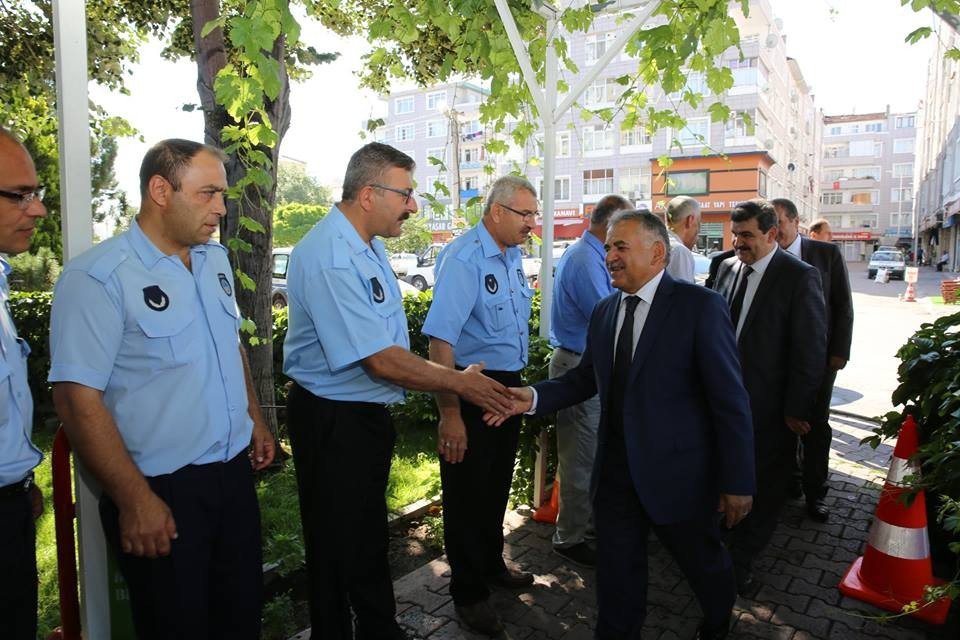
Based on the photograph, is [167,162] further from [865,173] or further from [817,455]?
[865,173]

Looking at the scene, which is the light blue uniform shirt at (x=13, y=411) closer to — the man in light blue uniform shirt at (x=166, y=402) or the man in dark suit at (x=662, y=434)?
the man in light blue uniform shirt at (x=166, y=402)

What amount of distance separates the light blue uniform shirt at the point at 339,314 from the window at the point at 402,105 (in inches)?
2177

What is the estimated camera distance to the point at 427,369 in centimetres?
265

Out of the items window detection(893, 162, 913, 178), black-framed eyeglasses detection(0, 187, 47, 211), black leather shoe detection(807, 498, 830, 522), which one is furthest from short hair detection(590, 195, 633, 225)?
window detection(893, 162, 913, 178)

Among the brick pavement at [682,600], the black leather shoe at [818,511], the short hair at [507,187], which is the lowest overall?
the brick pavement at [682,600]

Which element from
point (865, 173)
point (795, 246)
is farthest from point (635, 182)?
point (865, 173)

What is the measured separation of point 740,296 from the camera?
4105 mm

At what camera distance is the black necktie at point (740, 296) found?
13.4ft

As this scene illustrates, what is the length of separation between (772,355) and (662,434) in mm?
1454

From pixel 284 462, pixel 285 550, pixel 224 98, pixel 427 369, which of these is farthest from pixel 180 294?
pixel 284 462

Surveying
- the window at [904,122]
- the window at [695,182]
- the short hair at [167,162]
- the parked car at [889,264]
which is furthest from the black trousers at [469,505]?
the window at [904,122]

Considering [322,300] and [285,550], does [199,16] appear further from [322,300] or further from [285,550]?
[285,550]

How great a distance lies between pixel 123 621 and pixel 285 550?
1312mm

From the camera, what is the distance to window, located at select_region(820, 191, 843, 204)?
80.1m
